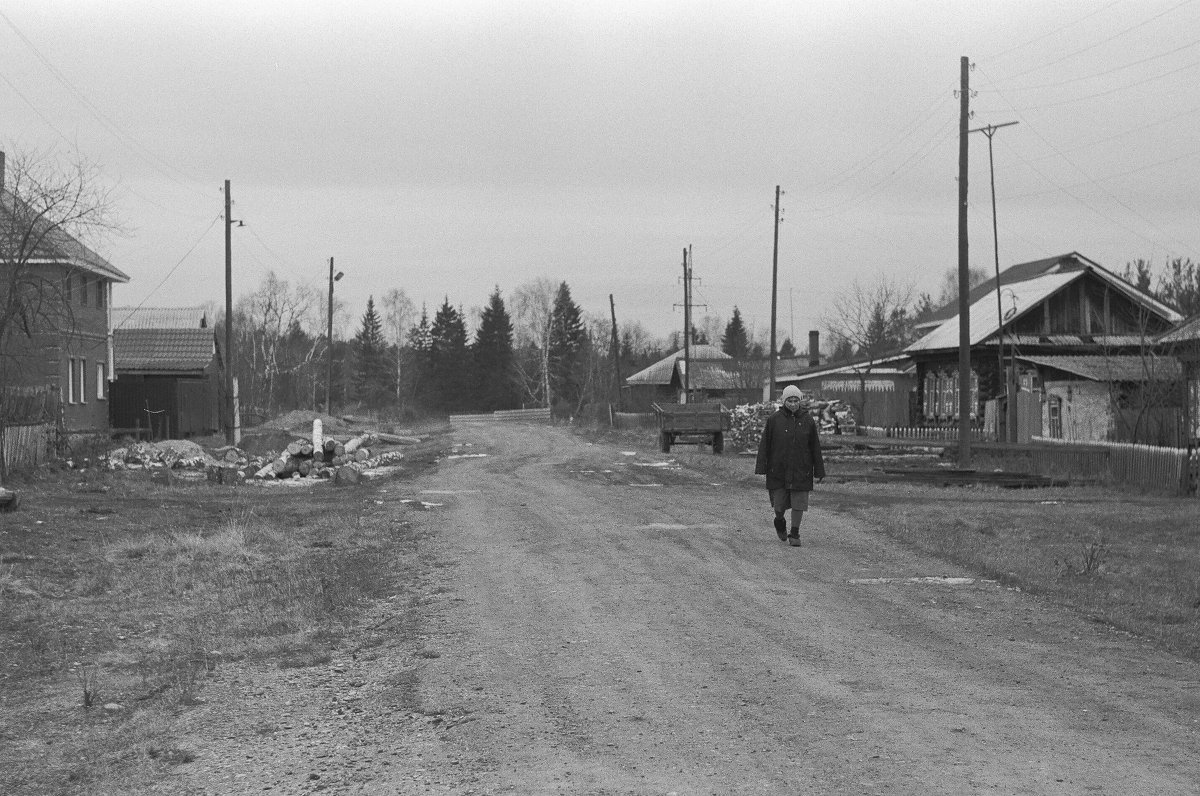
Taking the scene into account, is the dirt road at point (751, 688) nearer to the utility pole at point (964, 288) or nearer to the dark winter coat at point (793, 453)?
the dark winter coat at point (793, 453)

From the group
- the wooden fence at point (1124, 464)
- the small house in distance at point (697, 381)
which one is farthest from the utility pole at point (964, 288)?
the small house in distance at point (697, 381)

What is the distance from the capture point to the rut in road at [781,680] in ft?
18.4

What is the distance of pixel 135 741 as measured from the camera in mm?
6449

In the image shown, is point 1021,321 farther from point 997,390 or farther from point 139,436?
point 139,436

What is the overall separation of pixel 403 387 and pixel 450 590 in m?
97.0

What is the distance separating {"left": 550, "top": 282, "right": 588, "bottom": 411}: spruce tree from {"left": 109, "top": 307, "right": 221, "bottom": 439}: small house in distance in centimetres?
4693

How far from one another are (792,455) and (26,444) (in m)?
18.1

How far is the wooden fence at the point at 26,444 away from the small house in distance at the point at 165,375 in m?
13.3

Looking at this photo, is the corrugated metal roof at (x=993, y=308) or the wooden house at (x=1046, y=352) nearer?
the wooden house at (x=1046, y=352)

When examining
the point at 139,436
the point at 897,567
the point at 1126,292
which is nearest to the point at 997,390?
the point at 1126,292

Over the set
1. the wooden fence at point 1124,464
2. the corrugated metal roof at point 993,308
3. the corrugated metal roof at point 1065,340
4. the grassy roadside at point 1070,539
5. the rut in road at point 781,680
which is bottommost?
the grassy roadside at point 1070,539

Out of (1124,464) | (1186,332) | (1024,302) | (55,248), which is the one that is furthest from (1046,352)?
(55,248)

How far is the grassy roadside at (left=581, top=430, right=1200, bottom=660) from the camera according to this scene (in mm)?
10664

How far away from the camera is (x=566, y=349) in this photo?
4331 inches
